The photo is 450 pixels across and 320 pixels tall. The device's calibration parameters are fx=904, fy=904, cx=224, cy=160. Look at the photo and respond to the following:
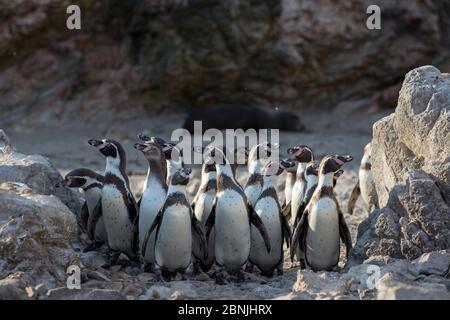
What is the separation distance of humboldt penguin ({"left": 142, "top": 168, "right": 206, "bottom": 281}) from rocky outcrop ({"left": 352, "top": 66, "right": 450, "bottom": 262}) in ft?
4.51

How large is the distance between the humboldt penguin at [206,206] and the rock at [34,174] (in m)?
1.28

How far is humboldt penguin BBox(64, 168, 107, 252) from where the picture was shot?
25.8 ft

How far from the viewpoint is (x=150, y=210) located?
291 inches

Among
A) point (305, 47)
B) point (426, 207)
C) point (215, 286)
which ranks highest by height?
point (305, 47)

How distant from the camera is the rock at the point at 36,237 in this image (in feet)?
20.9

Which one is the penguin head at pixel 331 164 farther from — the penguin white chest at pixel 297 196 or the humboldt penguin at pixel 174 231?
the humboldt penguin at pixel 174 231

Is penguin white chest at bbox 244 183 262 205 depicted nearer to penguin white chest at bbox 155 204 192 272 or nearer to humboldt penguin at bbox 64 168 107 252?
penguin white chest at bbox 155 204 192 272

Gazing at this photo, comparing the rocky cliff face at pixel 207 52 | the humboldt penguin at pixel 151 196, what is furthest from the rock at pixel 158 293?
the rocky cliff face at pixel 207 52

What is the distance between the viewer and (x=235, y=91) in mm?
17406
